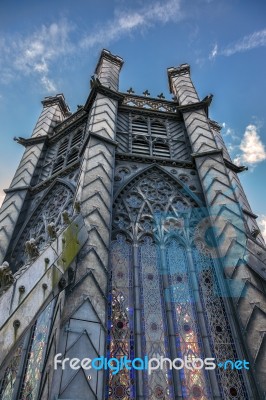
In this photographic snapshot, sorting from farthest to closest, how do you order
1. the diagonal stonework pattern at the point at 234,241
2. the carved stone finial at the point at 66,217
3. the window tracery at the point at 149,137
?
1. the window tracery at the point at 149,137
2. the diagonal stonework pattern at the point at 234,241
3. the carved stone finial at the point at 66,217

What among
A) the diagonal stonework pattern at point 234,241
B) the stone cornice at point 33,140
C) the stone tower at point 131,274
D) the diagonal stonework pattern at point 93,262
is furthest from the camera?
the stone cornice at point 33,140

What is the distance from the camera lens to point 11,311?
3818mm

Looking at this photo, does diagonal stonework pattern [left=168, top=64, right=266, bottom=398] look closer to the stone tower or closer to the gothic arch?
the stone tower

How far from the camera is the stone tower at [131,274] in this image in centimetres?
480

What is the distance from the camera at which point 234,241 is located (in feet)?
23.7

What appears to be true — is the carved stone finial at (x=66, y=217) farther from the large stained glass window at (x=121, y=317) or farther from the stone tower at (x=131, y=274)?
the large stained glass window at (x=121, y=317)

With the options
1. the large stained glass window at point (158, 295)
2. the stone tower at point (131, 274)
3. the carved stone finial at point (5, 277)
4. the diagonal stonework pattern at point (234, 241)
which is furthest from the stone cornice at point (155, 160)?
the carved stone finial at point (5, 277)

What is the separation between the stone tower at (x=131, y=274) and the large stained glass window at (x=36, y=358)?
0.03m

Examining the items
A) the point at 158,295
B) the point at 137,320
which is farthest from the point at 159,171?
the point at 137,320

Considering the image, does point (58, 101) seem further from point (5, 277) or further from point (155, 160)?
point (5, 277)

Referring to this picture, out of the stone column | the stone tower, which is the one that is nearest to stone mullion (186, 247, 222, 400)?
the stone tower

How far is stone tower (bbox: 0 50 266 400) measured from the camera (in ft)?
15.7

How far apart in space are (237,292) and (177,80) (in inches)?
474

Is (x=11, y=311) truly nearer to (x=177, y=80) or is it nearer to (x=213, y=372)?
(x=213, y=372)
